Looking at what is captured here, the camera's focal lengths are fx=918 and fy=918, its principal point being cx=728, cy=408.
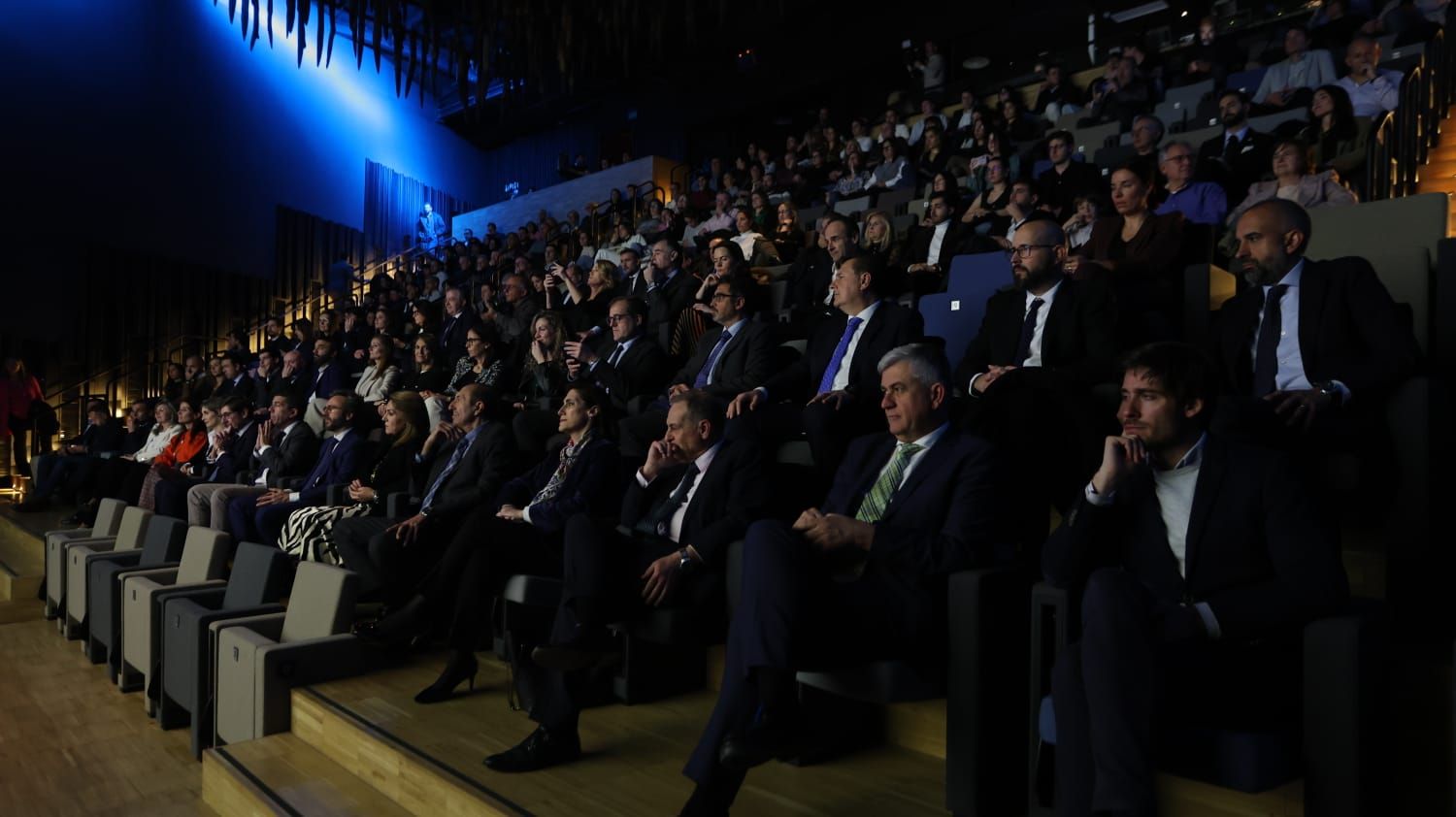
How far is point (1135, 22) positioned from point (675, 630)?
951 centimetres

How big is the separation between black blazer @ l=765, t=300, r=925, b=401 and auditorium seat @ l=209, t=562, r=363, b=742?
159 cm

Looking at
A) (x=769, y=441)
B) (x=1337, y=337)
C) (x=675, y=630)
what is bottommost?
(x=675, y=630)

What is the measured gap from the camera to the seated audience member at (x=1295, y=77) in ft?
16.9

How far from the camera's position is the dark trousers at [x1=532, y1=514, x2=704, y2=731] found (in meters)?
2.14

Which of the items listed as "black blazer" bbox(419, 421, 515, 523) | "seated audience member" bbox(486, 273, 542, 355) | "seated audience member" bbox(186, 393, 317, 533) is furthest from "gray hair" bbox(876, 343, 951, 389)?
"seated audience member" bbox(486, 273, 542, 355)

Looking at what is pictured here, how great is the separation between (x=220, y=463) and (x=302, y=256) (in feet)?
27.1

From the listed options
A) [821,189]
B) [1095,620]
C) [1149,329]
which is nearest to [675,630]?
[1095,620]

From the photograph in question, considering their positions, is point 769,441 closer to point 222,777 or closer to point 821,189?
point 222,777

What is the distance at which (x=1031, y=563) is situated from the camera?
1812 mm

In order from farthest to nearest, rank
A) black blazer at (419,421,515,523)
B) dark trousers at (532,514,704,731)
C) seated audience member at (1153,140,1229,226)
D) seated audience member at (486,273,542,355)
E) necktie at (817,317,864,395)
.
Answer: seated audience member at (486,273,542,355) < seated audience member at (1153,140,1229,226) < black blazer at (419,421,515,523) < necktie at (817,317,864,395) < dark trousers at (532,514,704,731)

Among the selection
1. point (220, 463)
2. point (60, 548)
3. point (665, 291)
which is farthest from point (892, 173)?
point (60, 548)

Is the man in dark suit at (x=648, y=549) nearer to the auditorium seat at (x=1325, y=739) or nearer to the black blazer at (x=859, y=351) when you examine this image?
the black blazer at (x=859, y=351)

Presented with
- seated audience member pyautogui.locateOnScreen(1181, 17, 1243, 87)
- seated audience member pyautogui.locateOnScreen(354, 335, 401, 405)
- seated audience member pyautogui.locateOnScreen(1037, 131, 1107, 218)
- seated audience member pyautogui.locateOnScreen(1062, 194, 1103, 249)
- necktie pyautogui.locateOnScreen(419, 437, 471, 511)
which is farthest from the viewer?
seated audience member pyautogui.locateOnScreen(1181, 17, 1243, 87)

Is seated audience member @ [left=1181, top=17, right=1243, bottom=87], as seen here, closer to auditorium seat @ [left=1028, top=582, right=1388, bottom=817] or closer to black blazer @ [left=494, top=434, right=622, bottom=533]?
black blazer @ [left=494, top=434, right=622, bottom=533]
